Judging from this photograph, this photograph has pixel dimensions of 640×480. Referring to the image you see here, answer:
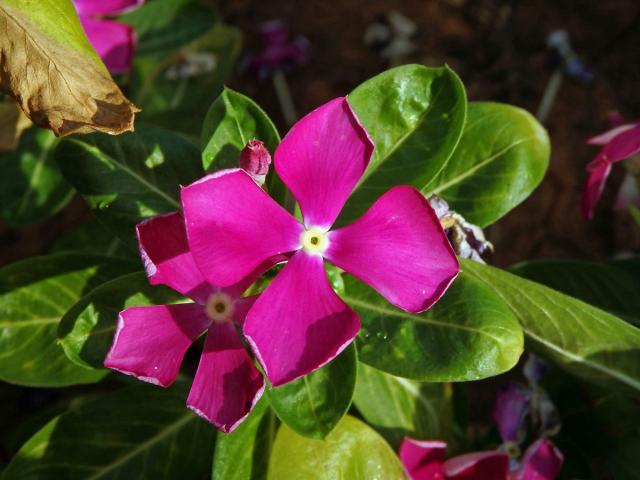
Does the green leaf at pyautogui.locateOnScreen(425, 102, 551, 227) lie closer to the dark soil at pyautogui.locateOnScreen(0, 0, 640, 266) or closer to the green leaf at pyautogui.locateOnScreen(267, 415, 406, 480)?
the green leaf at pyautogui.locateOnScreen(267, 415, 406, 480)

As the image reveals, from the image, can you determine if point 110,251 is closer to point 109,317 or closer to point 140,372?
point 109,317

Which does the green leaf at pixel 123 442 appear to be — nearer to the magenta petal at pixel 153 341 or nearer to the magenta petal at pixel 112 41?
the magenta petal at pixel 153 341

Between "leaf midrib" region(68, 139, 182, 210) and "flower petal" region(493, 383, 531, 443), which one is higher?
"leaf midrib" region(68, 139, 182, 210)

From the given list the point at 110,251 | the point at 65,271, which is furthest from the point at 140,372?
the point at 110,251

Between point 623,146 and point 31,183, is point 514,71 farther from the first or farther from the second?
point 31,183

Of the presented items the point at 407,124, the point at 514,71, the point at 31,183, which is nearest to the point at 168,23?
the point at 31,183

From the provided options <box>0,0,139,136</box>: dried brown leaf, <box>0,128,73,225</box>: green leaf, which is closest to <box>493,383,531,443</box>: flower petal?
<box>0,0,139,136</box>: dried brown leaf
